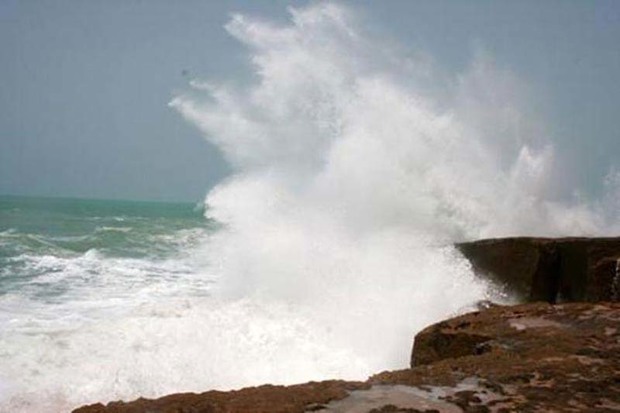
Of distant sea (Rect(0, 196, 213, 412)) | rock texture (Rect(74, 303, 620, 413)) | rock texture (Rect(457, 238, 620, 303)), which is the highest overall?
rock texture (Rect(457, 238, 620, 303))

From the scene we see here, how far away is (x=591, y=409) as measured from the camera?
2561mm

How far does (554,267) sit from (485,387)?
5.62 metres

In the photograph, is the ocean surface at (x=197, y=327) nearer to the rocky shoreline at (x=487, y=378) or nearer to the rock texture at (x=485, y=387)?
the rocky shoreline at (x=487, y=378)

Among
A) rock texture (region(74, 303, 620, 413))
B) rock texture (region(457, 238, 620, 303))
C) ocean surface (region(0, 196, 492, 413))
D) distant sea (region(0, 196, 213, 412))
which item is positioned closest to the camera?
rock texture (region(74, 303, 620, 413))

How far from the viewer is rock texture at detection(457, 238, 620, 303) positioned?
23.0ft

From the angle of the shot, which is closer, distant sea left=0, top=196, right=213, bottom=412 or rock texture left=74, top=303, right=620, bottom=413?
rock texture left=74, top=303, right=620, bottom=413

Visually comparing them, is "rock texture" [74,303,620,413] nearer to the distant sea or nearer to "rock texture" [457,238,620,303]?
"rock texture" [457,238,620,303]

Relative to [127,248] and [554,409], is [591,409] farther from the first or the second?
[127,248]

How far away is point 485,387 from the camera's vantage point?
2.86m

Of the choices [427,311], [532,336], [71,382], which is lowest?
[71,382]

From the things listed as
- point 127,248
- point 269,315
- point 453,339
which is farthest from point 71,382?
point 127,248

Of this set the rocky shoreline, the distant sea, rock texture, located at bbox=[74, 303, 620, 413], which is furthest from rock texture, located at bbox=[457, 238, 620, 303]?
the distant sea

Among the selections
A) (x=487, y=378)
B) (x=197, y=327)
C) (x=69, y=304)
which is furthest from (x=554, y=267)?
(x=69, y=304)

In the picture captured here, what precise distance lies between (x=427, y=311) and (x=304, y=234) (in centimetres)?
596
